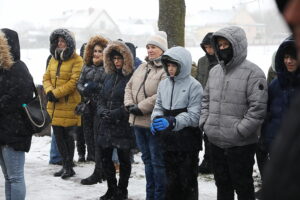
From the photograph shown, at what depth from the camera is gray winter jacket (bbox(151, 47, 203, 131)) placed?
5184 mm

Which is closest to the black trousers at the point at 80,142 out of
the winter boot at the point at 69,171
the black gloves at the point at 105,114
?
the winter boot at the point at 69,171

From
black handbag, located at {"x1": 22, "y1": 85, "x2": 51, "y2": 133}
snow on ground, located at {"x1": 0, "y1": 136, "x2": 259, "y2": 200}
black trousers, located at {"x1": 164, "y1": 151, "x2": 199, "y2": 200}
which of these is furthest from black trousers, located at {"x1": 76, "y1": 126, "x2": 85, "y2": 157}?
black handbag, located at {"x1": 22, "y1": 85, "x2": 51, "y2": 133}

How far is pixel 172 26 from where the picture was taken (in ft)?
30.0

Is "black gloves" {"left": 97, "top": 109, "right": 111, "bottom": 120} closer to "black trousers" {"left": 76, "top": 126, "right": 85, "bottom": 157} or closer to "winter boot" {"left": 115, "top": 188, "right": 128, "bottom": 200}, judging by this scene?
"winter boot" {"left": 115, "top": 188, "right": 128, "bottom": 200}

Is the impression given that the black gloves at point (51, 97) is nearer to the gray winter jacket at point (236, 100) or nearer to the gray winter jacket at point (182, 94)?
the gray winter jacket at point (182, 94)

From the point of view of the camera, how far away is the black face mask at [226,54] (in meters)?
4.86

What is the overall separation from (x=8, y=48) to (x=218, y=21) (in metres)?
85.3

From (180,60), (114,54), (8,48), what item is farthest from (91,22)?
(8,48)

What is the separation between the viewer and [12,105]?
4.79 meters

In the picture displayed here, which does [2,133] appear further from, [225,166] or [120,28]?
[120,28]

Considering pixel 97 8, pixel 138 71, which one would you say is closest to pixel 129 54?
pixel 138 71

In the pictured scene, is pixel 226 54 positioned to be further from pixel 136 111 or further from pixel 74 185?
pixel 74 185

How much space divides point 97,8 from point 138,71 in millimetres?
74463

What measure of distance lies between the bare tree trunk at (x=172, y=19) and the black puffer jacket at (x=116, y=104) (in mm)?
3001
